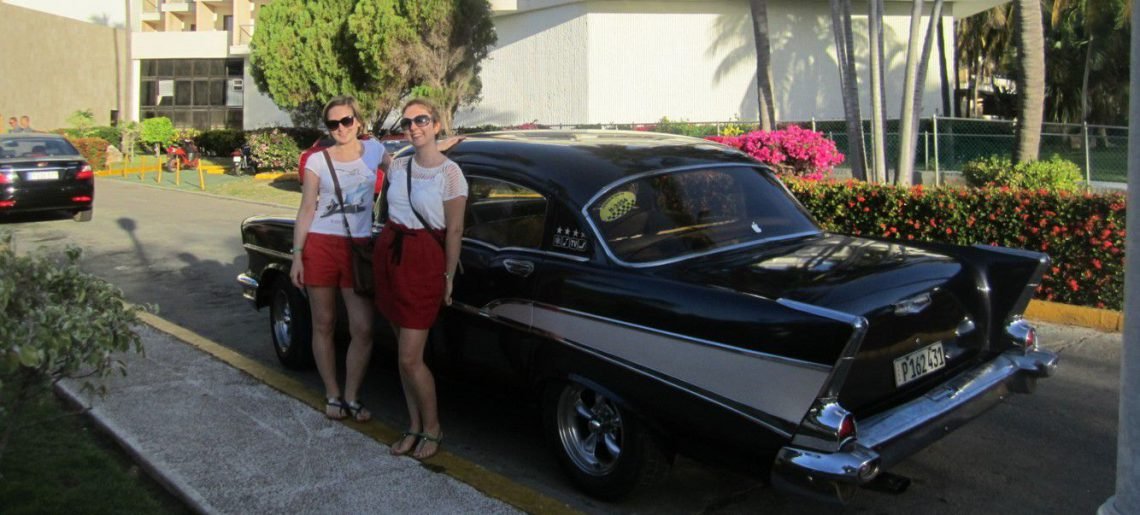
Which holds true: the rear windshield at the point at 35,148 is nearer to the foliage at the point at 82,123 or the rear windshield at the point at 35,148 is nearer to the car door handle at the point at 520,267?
the car door handle at the point at 520,267

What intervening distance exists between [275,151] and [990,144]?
17.7 metres

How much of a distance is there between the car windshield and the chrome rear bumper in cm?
113

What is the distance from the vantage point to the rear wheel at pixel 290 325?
20.3 ft

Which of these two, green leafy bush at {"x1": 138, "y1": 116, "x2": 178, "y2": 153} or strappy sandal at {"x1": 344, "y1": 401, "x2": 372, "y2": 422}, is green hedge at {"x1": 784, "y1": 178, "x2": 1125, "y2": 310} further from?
green leafy bush at {"x1": 138, "y1": 116, "x2": 178, "y2": 153}

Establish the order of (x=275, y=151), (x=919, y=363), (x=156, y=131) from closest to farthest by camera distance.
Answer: (x=919, y=363) < (x=275, y=151) < (x=156, y=131)

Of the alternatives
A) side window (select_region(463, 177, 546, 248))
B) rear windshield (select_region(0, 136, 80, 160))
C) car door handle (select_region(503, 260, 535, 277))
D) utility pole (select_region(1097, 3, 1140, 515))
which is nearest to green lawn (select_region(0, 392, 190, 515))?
car door handle (select_region(503, 260, 535, 277))

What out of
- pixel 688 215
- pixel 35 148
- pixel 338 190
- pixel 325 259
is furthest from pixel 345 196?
pixel 35 148

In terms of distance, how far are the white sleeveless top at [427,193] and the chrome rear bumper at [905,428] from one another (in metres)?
1.96

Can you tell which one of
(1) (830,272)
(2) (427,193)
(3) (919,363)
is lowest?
(3) (919,363)

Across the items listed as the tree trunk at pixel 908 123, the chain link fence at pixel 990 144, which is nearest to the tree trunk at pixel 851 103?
the tree trunk at pixel 908 123

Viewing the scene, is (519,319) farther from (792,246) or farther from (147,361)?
(147,361)

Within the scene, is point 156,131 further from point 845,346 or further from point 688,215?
point 845,346

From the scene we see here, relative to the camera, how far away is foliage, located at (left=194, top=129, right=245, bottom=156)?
34188mm

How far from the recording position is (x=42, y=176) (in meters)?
15.4
